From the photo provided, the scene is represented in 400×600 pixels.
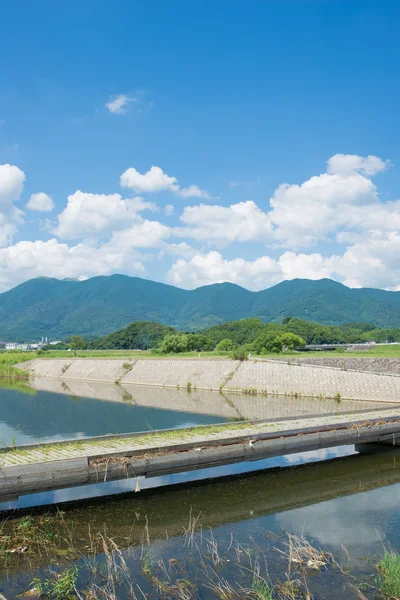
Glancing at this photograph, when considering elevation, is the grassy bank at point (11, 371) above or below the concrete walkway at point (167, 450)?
below

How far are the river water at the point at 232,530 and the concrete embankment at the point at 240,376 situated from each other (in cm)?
1899

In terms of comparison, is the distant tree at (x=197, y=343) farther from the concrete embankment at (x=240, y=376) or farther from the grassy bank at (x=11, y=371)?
the grassy bank at (x=11, y=371)

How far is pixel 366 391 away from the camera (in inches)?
1430

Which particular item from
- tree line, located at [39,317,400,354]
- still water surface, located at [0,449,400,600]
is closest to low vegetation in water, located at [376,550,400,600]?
still water surface, located at [0,449,400,600]

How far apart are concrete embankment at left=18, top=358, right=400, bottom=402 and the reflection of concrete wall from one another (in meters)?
1.61

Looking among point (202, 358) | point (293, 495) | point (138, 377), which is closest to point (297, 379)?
point (202, 358)

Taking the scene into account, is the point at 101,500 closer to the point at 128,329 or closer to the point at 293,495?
the point at 293,495

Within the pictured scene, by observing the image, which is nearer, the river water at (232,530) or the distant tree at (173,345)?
the river water at (232,530)

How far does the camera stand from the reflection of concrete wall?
3141cm

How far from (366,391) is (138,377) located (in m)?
27.9

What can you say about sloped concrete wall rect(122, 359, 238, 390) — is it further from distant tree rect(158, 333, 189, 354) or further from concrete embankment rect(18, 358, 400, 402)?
distant tree rect(158, 333, 189, 354)

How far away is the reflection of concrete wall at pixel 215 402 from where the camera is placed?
31.4 metres

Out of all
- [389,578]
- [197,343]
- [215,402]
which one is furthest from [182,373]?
[389,578]

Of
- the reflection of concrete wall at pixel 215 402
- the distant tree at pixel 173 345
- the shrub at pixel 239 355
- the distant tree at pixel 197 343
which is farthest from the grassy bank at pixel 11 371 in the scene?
the shrub at pixel 239 355
